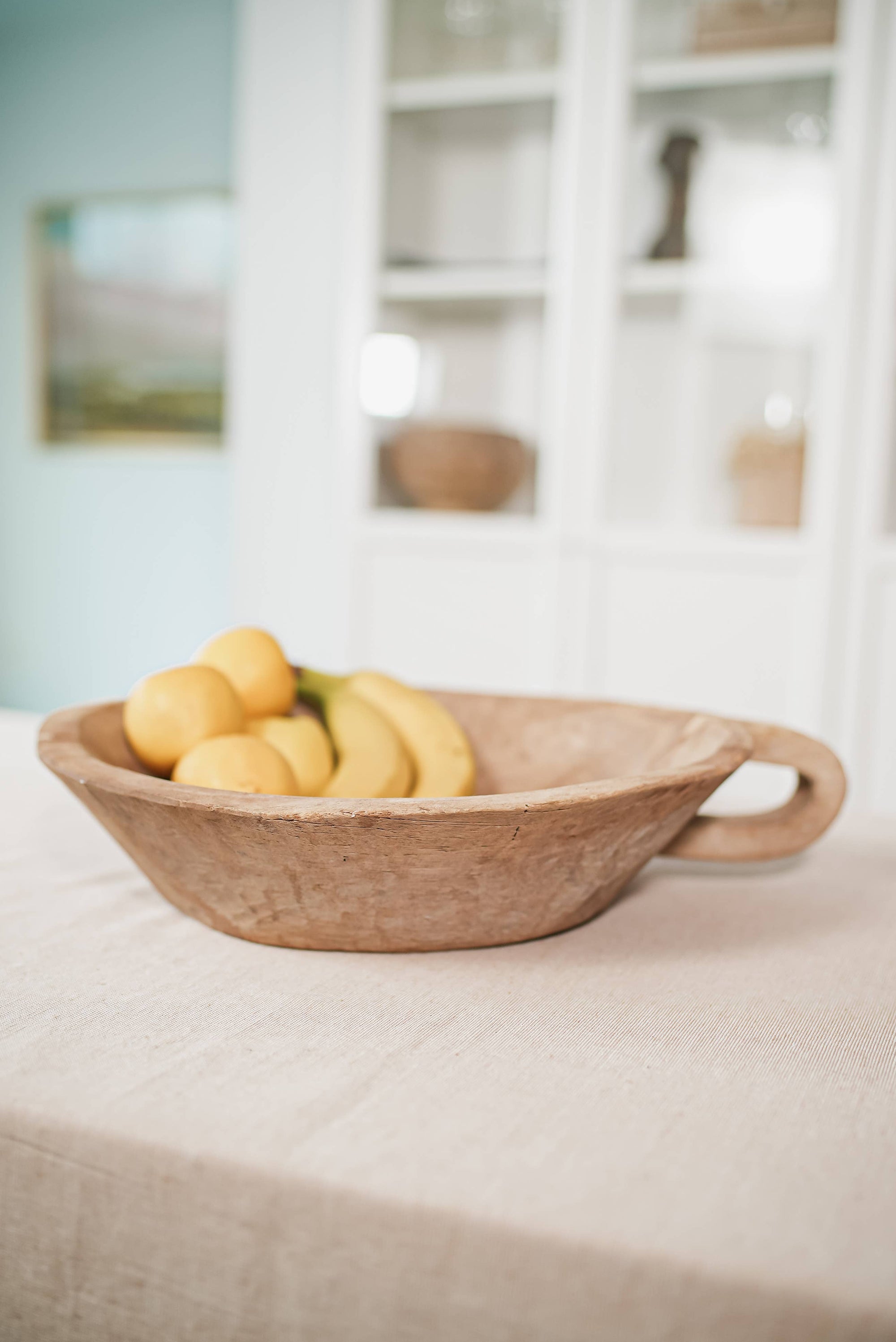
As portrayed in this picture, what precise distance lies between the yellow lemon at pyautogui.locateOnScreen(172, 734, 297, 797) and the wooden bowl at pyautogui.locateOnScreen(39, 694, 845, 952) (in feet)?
0.14

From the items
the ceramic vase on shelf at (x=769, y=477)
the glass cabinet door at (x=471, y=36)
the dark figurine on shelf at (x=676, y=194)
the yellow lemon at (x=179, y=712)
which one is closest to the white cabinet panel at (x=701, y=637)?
the ceramic vase on shelf at (x=769, y=477)

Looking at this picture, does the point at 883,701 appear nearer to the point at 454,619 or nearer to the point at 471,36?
the point at 454,619

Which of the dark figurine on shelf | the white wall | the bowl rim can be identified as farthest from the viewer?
the white wall

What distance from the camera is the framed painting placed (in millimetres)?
3348

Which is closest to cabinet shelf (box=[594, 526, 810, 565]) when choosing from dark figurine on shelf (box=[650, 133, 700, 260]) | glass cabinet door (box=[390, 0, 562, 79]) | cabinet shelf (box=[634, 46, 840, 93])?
dark figurine on shelf (box=[650, 133, 700, 260])

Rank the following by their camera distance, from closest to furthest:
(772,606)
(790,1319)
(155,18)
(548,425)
A: 1. (790,1319)
2. (772,606)
3. (548,425)
4. (155,18)

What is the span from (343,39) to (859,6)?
1138mm

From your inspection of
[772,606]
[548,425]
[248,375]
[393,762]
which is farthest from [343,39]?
[393,762]

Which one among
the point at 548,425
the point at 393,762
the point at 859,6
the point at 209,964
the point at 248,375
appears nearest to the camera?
the point at 209,964

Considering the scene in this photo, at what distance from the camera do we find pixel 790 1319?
0.25 m

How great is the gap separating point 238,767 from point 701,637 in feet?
5.79

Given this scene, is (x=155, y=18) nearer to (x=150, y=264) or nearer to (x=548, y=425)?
(x=150, y=264)

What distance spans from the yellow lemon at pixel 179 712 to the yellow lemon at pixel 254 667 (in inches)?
1.4

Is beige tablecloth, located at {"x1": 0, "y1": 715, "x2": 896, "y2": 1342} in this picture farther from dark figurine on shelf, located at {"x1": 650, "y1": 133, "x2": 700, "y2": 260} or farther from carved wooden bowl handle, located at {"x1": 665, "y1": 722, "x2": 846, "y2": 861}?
dark figurine on shelf, located at {"x1": 650, "y1": 133, "x2": 700, "y2": 260}
